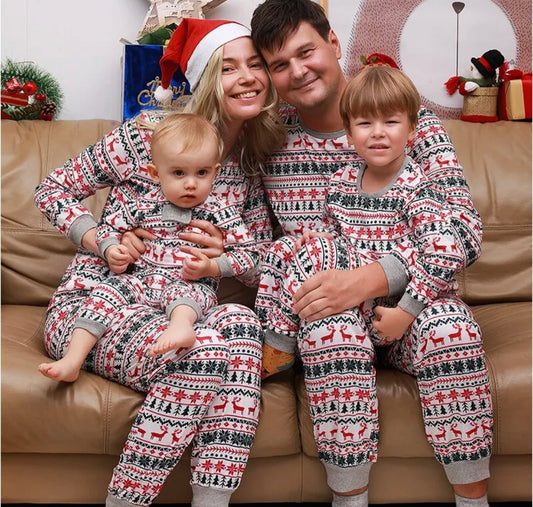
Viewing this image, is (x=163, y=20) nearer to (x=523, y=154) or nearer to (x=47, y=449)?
(x=523, y=154)

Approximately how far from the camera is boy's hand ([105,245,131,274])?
1.72 meters

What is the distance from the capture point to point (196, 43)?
6.04ft

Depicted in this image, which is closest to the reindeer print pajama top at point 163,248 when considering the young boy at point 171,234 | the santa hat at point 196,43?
the young boy at point 171,234

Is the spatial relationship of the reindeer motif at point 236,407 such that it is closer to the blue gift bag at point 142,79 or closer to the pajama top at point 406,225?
the pajama top at point 406,225

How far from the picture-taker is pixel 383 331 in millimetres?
1577

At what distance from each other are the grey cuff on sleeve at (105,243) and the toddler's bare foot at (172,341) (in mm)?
373

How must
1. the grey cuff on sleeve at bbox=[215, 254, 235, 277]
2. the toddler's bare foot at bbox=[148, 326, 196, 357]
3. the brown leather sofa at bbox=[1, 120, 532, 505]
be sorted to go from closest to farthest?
1. the toddler's bare foot at bbox=[148, 326, 196, 357]
2. the brown leather sofa at bbox=[1, 120, 532, 505]
3. the grey cuff on sleeve at bbox=[215, 254, 235, 277]

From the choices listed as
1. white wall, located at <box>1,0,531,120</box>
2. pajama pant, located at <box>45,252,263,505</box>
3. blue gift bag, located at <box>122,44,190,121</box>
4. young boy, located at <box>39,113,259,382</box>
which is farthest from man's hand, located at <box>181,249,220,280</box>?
white wall, located at <box>1,0,531,120</box>

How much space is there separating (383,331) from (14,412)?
2.68 ft

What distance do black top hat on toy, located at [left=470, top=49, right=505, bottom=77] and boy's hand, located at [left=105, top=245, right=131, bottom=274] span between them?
1482 mm

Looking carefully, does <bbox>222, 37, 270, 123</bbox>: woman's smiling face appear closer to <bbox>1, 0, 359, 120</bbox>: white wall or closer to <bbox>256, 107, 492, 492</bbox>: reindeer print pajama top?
<bbox>256, 107, 492, 492</bbox>: reindeer print pajama top

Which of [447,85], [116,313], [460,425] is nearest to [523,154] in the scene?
[447,85]

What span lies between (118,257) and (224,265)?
0.26 metres

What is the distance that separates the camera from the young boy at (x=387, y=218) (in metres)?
1.58
